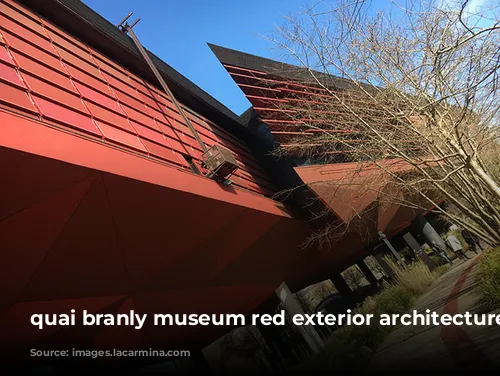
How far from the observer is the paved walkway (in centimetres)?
340

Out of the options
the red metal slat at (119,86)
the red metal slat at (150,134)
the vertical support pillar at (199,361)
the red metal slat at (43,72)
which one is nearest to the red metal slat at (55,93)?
the red metal slat at (43,72)

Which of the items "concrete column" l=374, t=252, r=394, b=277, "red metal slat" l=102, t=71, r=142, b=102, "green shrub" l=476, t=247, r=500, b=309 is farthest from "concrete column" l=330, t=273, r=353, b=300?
"red metal slat" l=102, t=71, r=142, b=102

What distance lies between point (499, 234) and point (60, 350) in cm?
902

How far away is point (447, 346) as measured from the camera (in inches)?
162

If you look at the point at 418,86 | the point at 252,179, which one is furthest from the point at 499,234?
the point at 252,179

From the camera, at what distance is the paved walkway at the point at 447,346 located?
340cm

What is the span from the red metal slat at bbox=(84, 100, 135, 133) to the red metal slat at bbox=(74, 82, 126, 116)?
5.6 inches

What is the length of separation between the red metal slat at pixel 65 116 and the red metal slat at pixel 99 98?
3.22 feet

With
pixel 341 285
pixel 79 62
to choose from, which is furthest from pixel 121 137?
pixel 341 285

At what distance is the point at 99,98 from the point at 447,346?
27.3 ft

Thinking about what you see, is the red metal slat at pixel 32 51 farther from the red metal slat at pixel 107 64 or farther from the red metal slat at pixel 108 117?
the red metal slat at pixel 107 64

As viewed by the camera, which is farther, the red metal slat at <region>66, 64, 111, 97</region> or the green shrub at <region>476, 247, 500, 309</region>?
the red metal slat at <region>66, 64, 111, 97</region>

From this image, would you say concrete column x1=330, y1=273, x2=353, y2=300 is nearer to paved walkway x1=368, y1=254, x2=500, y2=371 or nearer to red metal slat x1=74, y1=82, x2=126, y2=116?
paved walkway x1=368, y1=254, x2=500, y2=371

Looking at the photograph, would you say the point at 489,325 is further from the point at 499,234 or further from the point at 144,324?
the point at 144,324
